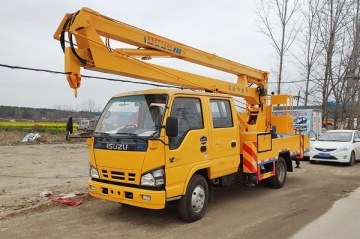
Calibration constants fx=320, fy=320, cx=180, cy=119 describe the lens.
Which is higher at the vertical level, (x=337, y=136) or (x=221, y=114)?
(x=221, y=114)

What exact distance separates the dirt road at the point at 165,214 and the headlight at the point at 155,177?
80 cm

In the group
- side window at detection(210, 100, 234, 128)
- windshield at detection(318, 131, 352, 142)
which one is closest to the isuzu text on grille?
side window at detection(210, 100, 234, 128)

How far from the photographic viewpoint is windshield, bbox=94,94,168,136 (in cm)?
538

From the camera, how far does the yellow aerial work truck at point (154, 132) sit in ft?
16.8

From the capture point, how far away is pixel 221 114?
6500 mm

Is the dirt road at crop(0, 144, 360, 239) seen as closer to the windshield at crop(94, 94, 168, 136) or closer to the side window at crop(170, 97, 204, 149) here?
the side window at crop(170, 97, 204, 149)

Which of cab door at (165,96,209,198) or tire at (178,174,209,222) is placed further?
tire at (178,174,209,222)

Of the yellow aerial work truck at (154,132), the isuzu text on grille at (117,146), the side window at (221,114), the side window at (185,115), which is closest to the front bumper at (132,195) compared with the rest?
the yellow aerial work truck at (154,132)

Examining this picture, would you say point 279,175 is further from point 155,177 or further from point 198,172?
point 155,177

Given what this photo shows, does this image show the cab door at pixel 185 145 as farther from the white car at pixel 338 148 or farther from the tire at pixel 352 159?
→ the tire at pixel 352 159

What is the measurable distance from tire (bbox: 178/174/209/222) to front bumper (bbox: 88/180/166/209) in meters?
0.54

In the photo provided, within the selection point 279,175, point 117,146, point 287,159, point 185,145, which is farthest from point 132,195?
point 287,159

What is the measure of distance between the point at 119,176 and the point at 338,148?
420 inches

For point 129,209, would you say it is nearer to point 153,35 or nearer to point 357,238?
point 153,35
